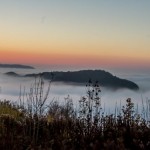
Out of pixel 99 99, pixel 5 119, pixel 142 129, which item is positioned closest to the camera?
pixel 142 129

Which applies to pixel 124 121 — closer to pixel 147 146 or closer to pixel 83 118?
pixel 83 118

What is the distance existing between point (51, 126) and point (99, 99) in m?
1.29

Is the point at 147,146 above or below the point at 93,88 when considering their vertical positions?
below

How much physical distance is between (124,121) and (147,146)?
6.14ft

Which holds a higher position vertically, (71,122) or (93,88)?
(93,88)

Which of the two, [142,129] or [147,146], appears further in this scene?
[142,129]

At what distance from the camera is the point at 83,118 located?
1052 cm

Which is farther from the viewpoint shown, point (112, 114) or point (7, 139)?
point (112, 114)

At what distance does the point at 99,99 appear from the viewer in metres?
10.8

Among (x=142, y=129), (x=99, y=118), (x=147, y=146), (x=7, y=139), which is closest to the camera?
(x=147, y=146)

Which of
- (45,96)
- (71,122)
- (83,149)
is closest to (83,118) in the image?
(71,122)

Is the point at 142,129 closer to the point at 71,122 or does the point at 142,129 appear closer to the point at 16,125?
the point at 71,122

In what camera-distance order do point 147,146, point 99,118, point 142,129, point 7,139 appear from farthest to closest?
point 99,118
point 142,129
point 7,139
point 147,146

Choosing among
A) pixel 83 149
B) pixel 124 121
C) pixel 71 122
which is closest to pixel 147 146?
pixel 83 149
